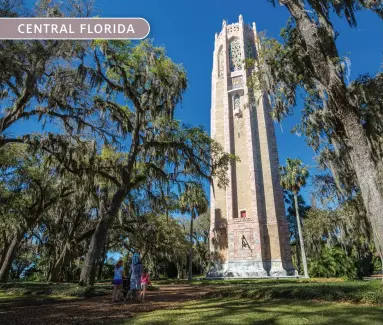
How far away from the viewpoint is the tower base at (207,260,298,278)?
1122 inches

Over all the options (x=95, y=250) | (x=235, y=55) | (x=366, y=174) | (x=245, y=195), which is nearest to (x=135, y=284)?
(x=95, y=250)

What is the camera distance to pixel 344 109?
8.27 m

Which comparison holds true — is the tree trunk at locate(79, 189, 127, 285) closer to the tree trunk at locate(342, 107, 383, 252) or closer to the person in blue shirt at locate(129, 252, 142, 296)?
the person in blue shirt at locate(129, 252, 142, 296)

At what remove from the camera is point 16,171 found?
1838cm

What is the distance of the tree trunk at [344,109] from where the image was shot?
7.40 meters

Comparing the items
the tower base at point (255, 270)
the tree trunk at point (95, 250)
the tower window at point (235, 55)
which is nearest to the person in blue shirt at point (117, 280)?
the tree trunk at point (95, 250)

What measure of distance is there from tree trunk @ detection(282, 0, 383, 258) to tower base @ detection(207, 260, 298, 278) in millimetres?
22271

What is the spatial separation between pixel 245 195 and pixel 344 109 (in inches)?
973

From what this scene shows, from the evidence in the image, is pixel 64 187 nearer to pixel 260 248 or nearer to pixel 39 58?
pixel 39 58

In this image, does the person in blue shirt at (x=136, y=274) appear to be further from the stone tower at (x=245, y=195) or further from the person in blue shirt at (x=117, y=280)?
the stone tower at (x=245, y=195)

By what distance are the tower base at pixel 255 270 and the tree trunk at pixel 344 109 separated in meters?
22.3

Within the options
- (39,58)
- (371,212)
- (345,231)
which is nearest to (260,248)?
(345,231)

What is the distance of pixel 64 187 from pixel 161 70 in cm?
972

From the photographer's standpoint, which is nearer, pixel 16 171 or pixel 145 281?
pixel 145 281
